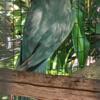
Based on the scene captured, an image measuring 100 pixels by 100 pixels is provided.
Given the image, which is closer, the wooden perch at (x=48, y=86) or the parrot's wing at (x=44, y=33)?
the wooden perch at (x=48, y=86)

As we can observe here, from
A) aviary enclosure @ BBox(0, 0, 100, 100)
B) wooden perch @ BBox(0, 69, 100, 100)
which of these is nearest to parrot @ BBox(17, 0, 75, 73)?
aviary enclosure @ BBox(0, 0, 100, 100)

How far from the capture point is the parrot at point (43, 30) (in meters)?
1.31

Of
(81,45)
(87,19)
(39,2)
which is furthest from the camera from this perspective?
(87,19)

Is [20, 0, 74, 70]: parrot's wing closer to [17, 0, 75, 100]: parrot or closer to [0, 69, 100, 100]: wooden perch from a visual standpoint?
[17, 0, 75, 100]: parrot

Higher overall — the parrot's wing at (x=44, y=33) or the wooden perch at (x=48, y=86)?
the parrot's wing at (x=44, y=33)

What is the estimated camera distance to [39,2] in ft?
4.65

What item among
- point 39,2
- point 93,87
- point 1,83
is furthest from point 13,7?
point 93,87

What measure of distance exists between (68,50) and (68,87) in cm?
117

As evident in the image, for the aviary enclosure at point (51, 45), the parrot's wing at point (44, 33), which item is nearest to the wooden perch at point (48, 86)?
the aviary enclosure at point (51, 45)

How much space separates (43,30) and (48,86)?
599 mm

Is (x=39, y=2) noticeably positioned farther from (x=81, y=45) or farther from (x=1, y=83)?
(x=1, y=83)

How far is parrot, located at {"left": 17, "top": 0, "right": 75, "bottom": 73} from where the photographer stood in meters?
1.31

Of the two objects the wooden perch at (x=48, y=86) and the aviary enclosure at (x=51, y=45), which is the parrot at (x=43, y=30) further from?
the wooden perch at (x=48, y=86)

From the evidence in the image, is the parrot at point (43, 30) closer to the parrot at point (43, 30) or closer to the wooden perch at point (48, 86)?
the parrot at point (43, 30)
